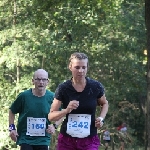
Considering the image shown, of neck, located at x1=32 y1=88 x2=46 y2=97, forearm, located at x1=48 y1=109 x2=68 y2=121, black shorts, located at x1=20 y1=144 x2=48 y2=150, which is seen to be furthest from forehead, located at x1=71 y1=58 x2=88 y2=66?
black shorts, located at x1=20 y1=144 x2=48 y2=150

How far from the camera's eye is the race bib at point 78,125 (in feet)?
16.8

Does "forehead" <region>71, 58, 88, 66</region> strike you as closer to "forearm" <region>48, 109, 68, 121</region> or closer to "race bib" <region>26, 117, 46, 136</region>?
"forearm" <region>48, 109, 68, 121</region>

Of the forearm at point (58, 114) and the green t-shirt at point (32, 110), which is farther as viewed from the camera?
the green t-shirt at point (32, 110)

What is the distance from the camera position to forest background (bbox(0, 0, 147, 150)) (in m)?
20.4

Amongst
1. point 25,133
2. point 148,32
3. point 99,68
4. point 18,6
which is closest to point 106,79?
point 99,68

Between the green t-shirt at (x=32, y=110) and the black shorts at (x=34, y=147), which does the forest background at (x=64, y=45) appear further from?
the black shorts at (x=34, y=147)

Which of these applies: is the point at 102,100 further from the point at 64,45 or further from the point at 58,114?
the point at 64,45

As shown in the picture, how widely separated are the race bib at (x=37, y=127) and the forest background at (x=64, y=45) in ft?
29.0

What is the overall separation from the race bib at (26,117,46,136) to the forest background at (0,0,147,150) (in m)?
8.85

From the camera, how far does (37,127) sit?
264 inches

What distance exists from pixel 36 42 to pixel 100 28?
4541 mm

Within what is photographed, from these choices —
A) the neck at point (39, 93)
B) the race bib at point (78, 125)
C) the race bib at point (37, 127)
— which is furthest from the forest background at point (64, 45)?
the race bib at point (78, 125)

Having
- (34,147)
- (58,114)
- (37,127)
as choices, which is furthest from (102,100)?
(34,147)

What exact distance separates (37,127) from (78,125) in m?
1.62
